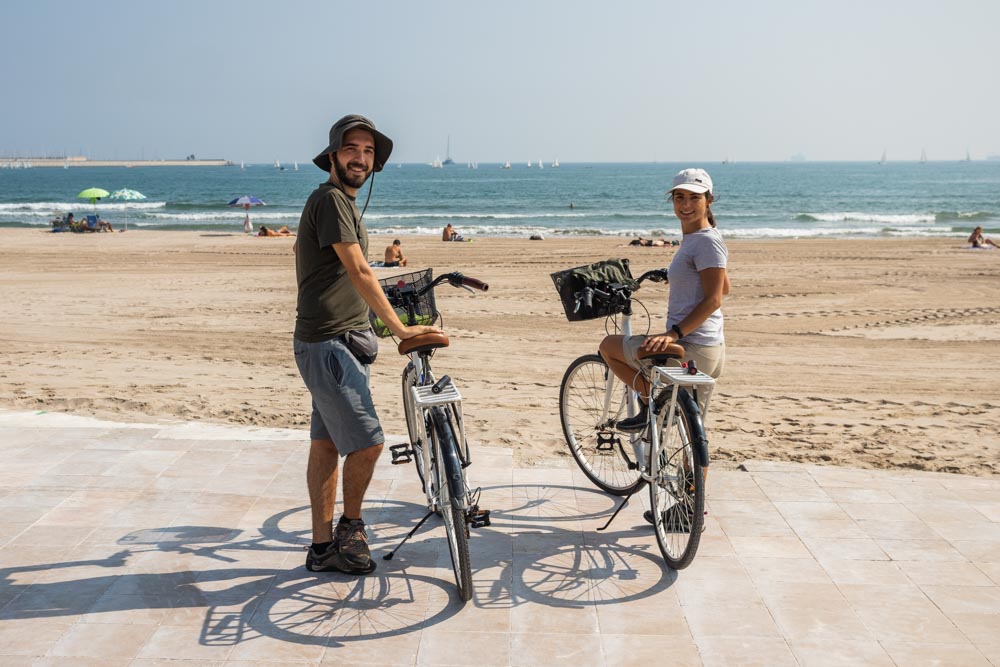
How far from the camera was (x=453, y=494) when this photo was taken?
130 inches

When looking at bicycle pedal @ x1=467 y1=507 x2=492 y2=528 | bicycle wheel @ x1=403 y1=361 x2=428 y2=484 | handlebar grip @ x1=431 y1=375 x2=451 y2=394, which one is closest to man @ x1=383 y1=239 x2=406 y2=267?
bicycle wheel @ x1=403 y1=361 x2=428 y2=484

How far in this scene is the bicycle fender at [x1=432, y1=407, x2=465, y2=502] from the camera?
10.8 ft

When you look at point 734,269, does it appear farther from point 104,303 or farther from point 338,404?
point 338,404

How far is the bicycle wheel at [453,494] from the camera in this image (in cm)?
331

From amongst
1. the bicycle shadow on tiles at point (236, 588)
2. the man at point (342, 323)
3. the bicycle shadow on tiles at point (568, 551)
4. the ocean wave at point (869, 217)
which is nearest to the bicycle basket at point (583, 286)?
the man at point (342, 323)

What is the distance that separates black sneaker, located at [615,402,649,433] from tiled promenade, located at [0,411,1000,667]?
50cm

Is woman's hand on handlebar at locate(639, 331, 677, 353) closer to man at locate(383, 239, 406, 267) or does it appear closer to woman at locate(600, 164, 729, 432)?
woman at locate(600, 164, 729, 432)

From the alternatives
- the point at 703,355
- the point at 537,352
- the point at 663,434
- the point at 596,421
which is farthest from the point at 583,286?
the point at 537,352

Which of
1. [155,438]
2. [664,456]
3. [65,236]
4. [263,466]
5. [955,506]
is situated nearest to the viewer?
[664,456]

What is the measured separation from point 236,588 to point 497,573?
1073mm

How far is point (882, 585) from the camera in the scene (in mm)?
3584

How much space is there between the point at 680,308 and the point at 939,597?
158cm

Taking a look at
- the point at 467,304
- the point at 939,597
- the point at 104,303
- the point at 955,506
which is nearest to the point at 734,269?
the point at 467,304

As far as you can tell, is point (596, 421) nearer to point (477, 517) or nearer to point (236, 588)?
point (477, 517)
